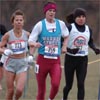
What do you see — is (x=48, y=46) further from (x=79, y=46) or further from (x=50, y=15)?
(x=79, y=46)

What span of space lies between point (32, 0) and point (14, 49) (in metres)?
20.6

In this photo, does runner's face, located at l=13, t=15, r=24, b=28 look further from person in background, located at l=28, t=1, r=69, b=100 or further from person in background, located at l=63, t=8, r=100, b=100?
person in background, located at l=63, t=8, r=100, b=100

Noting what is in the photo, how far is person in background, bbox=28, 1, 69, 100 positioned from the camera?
916 cm

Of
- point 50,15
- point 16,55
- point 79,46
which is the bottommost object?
point 16,55

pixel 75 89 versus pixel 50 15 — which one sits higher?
pixel 50 15

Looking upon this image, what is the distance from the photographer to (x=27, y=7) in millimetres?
29234

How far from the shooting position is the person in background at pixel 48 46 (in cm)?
916

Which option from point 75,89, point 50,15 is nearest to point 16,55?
point 50,15

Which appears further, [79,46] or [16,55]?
[79,46]

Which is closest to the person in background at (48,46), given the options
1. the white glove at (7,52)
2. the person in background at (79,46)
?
the white glove at (7,52)

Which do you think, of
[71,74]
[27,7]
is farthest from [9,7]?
[71,74]

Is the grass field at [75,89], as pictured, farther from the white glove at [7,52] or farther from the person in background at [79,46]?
the white glove at [7,52]

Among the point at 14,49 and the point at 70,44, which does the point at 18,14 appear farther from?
the point at 70,44

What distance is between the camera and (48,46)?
919 centimetres
